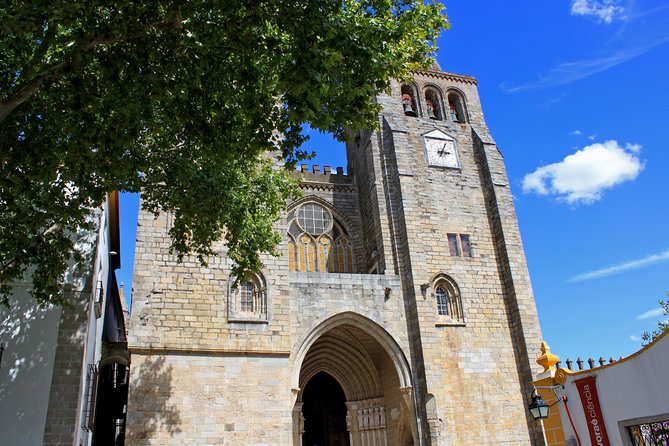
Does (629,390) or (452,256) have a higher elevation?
(452,256)

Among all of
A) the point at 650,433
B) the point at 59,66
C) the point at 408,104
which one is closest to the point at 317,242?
the point at 408,104

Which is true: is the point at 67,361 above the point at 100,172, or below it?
below

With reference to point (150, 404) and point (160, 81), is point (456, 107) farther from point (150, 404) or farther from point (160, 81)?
point (160, 81)

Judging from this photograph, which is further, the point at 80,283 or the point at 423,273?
the point at 423,273

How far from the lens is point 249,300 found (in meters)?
13.8

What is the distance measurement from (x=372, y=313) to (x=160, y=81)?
31.3ft

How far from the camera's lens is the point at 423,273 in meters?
15.6

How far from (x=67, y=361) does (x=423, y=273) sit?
30.9 feet

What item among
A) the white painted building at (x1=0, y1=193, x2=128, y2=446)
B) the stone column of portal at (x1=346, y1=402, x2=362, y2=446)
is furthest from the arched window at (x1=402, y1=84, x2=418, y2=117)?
the white painted building at (x1=0, y1=193, x2=128, y2=446)

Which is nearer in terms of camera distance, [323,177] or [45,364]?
[45,364]

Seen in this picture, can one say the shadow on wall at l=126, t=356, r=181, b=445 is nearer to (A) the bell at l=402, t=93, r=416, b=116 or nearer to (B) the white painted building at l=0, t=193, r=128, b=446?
(B) the white painted building at l=0, t=193, r=128, b=446

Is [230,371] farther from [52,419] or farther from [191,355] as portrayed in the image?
[52,419]

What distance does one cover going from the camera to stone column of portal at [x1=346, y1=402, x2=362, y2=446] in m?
16.4

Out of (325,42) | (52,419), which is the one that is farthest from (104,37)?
(52,419)
